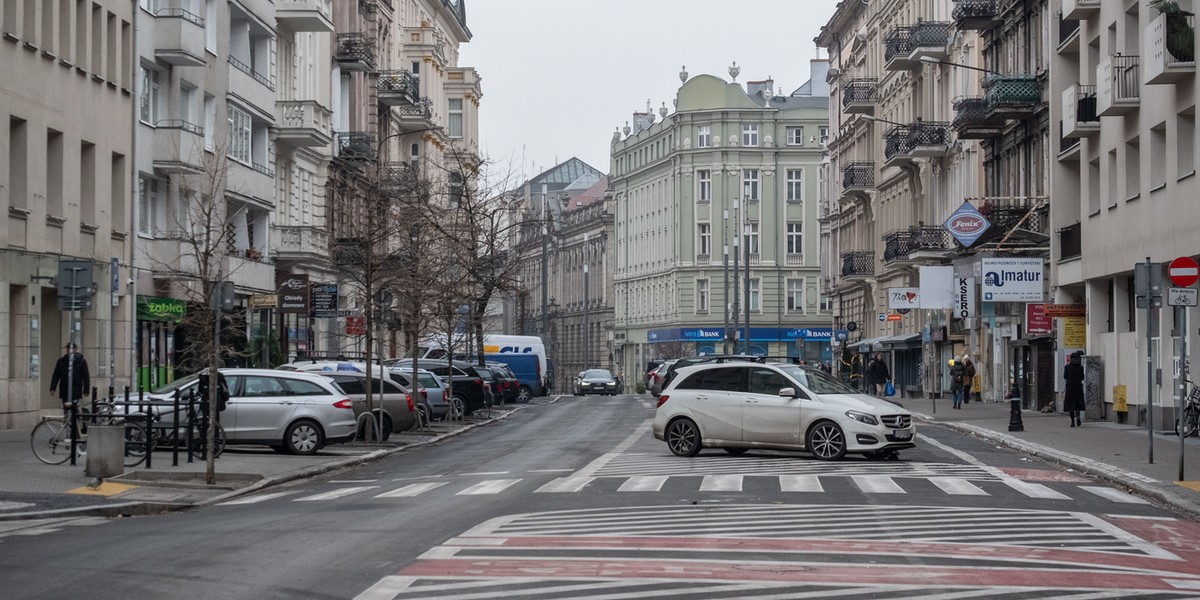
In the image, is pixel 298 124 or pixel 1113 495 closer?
pixel 1113 495

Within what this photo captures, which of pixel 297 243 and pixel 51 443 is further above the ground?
pixel 297 243

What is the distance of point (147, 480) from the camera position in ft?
75.2

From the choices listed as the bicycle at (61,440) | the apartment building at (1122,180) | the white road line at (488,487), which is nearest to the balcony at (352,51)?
the apartment building at (1122,180)

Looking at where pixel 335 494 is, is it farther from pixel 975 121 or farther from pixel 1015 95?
pixel 975 121

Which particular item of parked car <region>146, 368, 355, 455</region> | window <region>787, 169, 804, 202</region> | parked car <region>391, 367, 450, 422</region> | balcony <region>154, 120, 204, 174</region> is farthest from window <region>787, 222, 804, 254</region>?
parked car <region>146, 368, 355, 455</region>

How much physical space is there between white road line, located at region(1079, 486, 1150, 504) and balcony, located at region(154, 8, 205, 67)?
Result: 2857 centimetres

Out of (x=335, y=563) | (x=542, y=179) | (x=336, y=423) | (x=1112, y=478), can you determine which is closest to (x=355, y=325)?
(x=336, y=423)

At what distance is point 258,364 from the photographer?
170 feet

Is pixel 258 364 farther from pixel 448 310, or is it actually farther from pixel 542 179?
pixel 542 179

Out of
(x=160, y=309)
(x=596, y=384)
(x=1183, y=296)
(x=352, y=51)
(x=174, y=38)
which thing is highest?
(x=352, y=51)

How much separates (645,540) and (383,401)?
21247 millimetres

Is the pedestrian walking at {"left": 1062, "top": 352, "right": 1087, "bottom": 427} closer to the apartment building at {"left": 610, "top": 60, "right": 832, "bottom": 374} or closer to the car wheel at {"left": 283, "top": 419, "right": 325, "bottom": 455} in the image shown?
the car wheel at {"left": 283, "top": 419, "right": 325, "bottom": 455}

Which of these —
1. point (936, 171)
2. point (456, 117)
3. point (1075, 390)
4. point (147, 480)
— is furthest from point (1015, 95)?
point (456, 117)

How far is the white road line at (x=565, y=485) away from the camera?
20.9 metres
